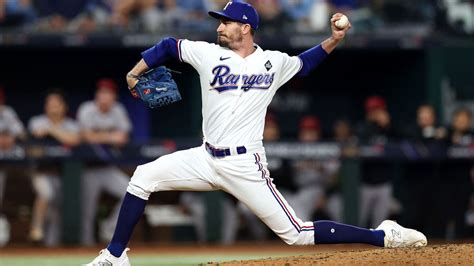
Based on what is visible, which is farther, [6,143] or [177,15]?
[177,15]

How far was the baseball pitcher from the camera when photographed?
604 centimetres

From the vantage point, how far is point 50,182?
431 inches

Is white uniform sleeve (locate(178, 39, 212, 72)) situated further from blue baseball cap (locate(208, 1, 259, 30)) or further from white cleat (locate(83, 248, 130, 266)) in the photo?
white cleat (locate(83, 248, 130, 266))

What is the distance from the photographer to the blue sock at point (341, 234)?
6.19 meters

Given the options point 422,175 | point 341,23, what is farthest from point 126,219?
point 422,175

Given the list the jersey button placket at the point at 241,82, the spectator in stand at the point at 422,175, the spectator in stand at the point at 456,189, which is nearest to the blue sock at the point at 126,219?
the jersey button placket at the point at 241,82

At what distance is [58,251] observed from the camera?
1029 cm

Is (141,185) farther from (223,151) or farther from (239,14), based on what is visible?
(239,14)

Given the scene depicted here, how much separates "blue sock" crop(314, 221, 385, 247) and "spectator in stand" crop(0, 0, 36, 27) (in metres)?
7.43

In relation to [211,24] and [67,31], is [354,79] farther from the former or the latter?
[67,31]

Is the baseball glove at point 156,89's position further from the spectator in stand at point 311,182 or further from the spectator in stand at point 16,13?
the spectator in stand at point 16,13

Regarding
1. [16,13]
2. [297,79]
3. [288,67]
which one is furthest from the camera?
[297,79]

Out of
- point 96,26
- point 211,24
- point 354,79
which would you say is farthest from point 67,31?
point 354,79

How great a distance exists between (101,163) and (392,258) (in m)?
5.51
